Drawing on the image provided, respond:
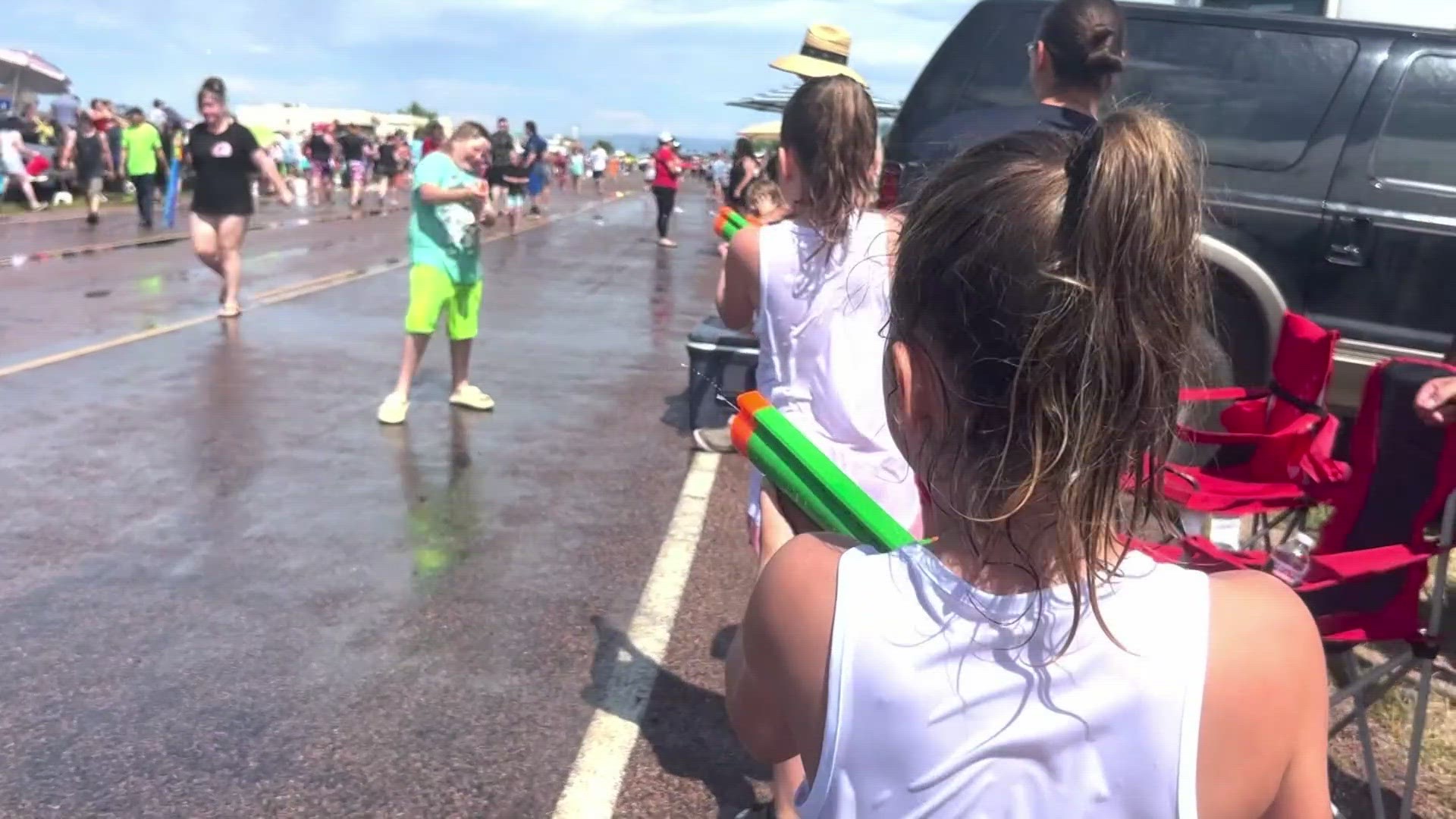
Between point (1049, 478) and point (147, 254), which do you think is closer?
point (1049, 478)

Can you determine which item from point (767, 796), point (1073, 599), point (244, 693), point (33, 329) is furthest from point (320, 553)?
point (33, 329)

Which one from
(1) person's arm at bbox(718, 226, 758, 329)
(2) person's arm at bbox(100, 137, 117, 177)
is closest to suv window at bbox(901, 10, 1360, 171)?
(1) person's arm at bbox(718, 226, 758, 329)

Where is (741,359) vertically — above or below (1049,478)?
below

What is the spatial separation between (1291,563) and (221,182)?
937cm

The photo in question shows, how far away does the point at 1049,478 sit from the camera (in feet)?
4.04

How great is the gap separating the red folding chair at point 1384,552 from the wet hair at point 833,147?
3.79 ft

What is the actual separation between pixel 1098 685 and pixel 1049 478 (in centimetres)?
22

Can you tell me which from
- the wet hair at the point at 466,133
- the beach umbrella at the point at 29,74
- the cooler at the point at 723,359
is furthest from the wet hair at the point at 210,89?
the beach umbrella at the point at 29,74

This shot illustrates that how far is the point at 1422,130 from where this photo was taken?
546cm

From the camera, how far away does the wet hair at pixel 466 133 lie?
693 centimetres

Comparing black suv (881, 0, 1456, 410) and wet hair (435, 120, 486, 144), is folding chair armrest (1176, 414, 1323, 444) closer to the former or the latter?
black suv (881, 0, 1456, 410)

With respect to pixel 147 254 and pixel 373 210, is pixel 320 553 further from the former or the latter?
pixel 373 210

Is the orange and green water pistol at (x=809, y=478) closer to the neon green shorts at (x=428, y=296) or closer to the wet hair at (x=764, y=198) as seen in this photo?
the wet hair at (x=764, y=198)

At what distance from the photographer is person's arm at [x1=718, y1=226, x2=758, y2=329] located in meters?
2.73
